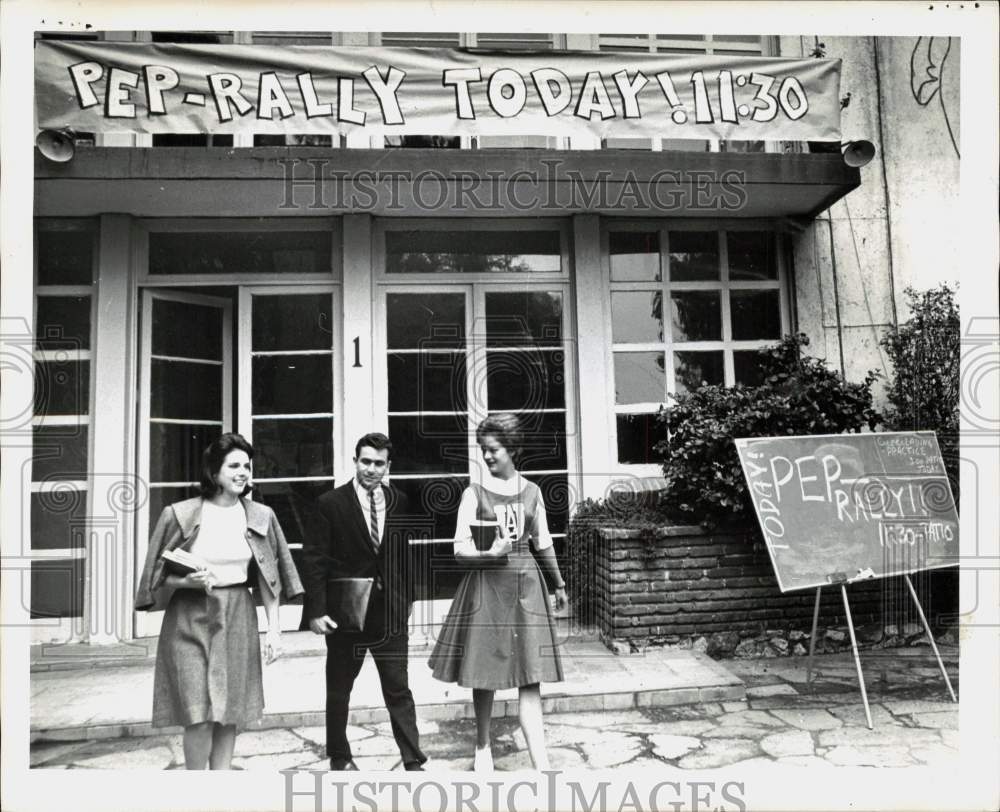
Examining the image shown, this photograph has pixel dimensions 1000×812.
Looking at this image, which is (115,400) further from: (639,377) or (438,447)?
(639,377)

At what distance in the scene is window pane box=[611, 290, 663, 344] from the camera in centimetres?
568

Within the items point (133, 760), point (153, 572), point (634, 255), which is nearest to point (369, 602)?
point (153, 572)

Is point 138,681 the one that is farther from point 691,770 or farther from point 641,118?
point 641,118

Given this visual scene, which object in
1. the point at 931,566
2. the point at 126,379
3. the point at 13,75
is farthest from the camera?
the point at 126,379

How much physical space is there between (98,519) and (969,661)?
554cm

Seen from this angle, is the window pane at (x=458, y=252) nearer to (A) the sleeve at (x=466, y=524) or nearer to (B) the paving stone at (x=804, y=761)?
(A) the sleeve at (x=466, y=524)

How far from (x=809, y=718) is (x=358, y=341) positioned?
3.96 metres

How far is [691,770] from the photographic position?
376 cm

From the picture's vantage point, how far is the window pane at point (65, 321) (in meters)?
5.22

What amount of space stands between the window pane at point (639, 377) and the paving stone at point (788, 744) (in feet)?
8.25

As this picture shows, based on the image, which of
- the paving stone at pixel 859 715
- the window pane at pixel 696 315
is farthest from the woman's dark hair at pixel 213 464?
the paving stone at pixel 859 715

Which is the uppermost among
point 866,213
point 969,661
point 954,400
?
point 866,213

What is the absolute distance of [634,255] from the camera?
5.76 meters

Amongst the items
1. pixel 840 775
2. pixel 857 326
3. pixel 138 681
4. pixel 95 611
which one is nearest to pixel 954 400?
pixel 857 326
